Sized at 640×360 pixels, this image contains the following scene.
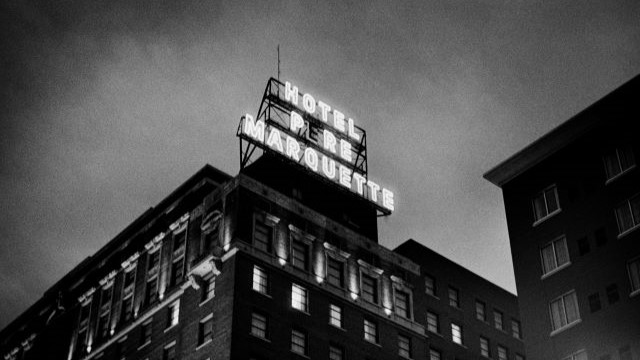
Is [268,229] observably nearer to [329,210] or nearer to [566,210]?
[329,210]

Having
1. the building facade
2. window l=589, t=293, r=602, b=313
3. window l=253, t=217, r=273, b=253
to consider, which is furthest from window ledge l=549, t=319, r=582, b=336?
window l=253, t=217, r=273, b=253

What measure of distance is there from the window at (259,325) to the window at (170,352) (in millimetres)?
8927

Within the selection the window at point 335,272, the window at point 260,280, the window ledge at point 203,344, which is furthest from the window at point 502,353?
the window ledge at point 203,344

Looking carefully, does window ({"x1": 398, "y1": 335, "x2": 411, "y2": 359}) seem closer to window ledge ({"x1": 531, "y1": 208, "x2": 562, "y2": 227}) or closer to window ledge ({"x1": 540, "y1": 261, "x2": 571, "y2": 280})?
window ledge ({"x1": 531, "y1": 208, "x2": 562, "y2": 227})

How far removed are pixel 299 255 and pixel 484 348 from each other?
94.5 feet

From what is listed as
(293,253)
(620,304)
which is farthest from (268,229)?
(620,304)

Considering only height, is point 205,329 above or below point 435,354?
below

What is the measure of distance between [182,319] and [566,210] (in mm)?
37254

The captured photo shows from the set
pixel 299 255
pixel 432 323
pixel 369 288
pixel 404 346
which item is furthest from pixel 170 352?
pixel 432 323

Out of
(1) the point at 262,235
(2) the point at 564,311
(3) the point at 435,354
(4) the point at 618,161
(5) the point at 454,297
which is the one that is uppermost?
(5) the point at 454,297

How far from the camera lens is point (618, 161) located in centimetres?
6331

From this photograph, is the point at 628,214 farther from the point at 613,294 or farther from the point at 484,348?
the point at 484,348

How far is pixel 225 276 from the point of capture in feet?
265

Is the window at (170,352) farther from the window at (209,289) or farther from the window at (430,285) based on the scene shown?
the window at (430,285)
